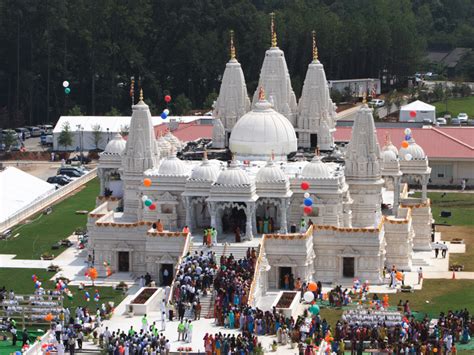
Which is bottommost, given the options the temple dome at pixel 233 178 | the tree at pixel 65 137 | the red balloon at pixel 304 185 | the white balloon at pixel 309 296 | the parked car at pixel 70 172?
the white balloon at pixel 309 296

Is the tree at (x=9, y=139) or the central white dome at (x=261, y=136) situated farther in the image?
the tree at (x=9, y=139)

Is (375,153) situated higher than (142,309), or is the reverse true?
(375,153)

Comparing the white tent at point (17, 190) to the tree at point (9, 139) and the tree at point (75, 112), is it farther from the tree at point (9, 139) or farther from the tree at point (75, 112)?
the tree at point (75, 112)

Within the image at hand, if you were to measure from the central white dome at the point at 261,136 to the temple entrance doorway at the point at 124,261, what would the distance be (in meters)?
9.27

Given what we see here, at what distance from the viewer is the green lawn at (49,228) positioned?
9225 cm

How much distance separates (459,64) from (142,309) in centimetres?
11026

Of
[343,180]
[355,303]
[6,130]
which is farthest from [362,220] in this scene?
[6,130]

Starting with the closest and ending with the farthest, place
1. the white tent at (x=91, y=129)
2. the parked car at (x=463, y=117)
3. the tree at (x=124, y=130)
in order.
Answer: the tree at (x=124, y=130) → the white tent at (x=91, y=129) → the parked car at (x=463, y=117)

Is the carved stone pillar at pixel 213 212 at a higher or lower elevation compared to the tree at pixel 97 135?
lower

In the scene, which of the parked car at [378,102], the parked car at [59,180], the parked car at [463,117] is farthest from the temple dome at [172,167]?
the parked car at [378,102]

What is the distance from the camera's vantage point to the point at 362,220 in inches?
3482

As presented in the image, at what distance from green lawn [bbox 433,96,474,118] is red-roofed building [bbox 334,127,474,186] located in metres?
33.8

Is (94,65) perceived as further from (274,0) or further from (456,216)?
Result: (456,216)

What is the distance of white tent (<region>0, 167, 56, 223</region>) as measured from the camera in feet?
336
